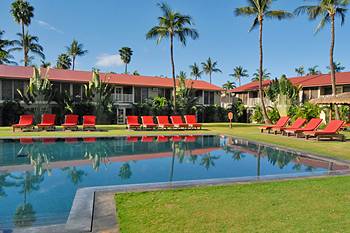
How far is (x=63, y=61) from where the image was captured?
5669cm

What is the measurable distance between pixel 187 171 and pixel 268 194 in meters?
3.52

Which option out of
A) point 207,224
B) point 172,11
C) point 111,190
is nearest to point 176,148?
point 111,190

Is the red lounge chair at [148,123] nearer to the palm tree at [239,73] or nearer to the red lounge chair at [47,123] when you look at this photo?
the red lounge chair at [47,123]

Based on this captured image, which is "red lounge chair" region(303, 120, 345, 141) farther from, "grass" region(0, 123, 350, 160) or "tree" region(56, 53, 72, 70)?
"tree" region(56, 53, 72, 70)

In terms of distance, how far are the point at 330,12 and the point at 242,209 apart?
26.2 meters

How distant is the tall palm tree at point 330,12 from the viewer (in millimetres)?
25859

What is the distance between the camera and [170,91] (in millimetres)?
38250

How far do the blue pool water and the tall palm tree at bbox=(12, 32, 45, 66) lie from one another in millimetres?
31305

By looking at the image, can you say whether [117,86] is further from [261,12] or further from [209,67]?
[209,67]

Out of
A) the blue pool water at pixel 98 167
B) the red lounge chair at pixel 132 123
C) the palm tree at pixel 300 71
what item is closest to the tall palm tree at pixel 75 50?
the red lounge chair at pixel 132 123

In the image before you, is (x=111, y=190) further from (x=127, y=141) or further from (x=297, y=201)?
(x=127, y=141)

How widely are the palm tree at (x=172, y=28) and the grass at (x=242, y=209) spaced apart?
2335 cm

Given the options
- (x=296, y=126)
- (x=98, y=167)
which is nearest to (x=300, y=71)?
(x=296, y=126)

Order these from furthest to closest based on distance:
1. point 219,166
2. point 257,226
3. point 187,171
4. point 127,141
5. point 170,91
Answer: point 170,91 < point 127,141 < point 219,166 < point 187,171 < point 257,226
